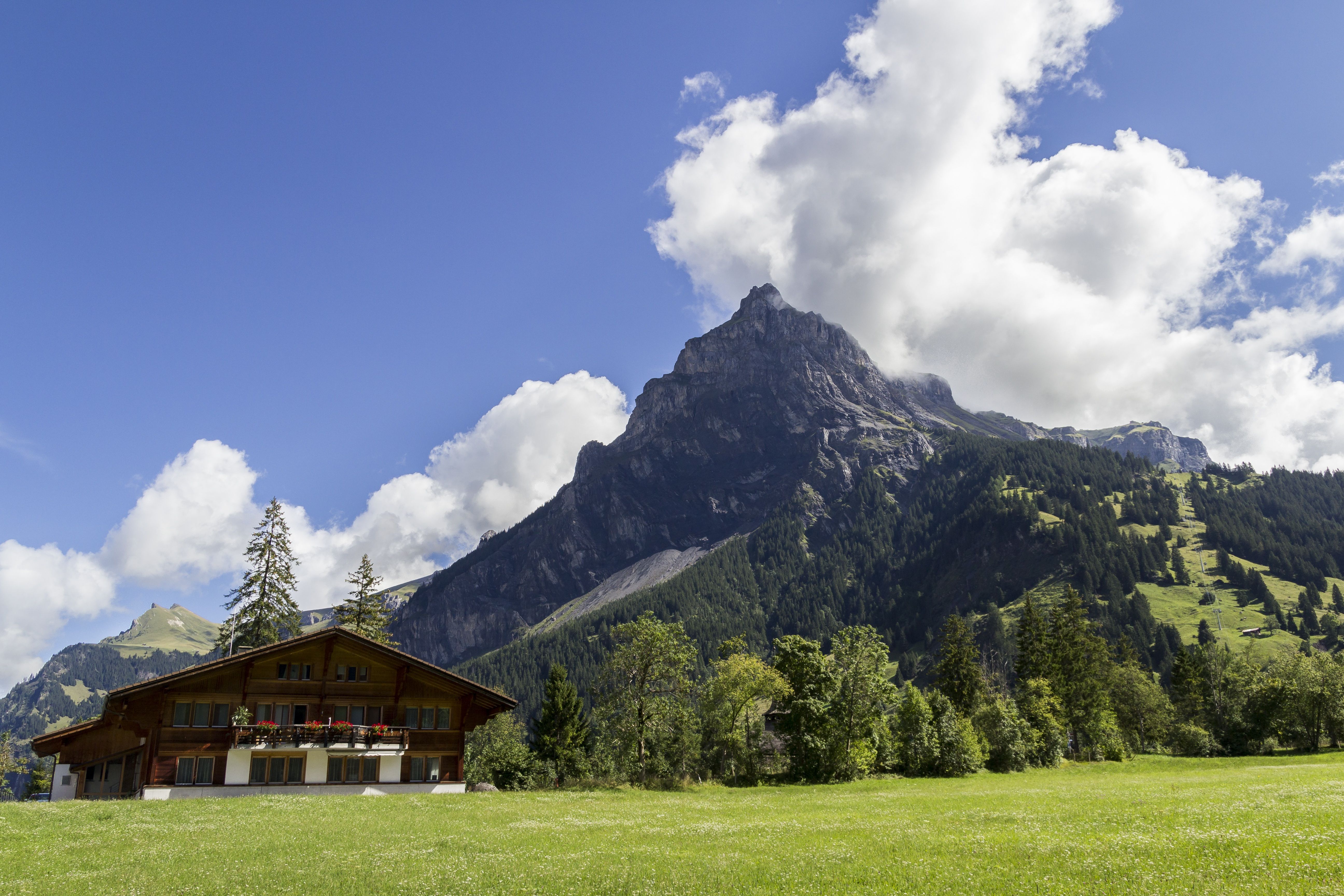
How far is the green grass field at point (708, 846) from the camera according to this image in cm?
1750

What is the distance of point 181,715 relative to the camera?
49406 mm

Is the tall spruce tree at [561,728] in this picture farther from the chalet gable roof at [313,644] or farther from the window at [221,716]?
the window at [221,716]

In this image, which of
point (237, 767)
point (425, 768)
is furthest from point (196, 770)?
point (425, 768)

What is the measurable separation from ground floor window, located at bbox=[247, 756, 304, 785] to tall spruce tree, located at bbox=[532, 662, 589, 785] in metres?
31.1

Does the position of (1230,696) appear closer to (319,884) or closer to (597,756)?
(597,756)

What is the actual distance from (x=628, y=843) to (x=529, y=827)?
22.0ft

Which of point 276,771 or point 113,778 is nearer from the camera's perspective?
point 276,771

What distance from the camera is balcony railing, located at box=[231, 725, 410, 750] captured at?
49.6 metres

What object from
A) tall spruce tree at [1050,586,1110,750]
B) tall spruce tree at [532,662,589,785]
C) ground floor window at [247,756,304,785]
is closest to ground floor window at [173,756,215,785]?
ground floor window at [247,756,304,785]

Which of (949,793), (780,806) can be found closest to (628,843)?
(780,806)

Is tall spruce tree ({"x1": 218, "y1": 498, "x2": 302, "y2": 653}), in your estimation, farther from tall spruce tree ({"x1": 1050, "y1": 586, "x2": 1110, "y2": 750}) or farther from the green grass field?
tall spruce tree ({"x1": 1050, "y1": 586, "x2": 1110, "y2": 750})

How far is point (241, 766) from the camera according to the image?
49750 millimetres

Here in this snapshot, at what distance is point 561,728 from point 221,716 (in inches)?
1530

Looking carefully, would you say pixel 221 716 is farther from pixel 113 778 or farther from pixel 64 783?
pixel 64 783
